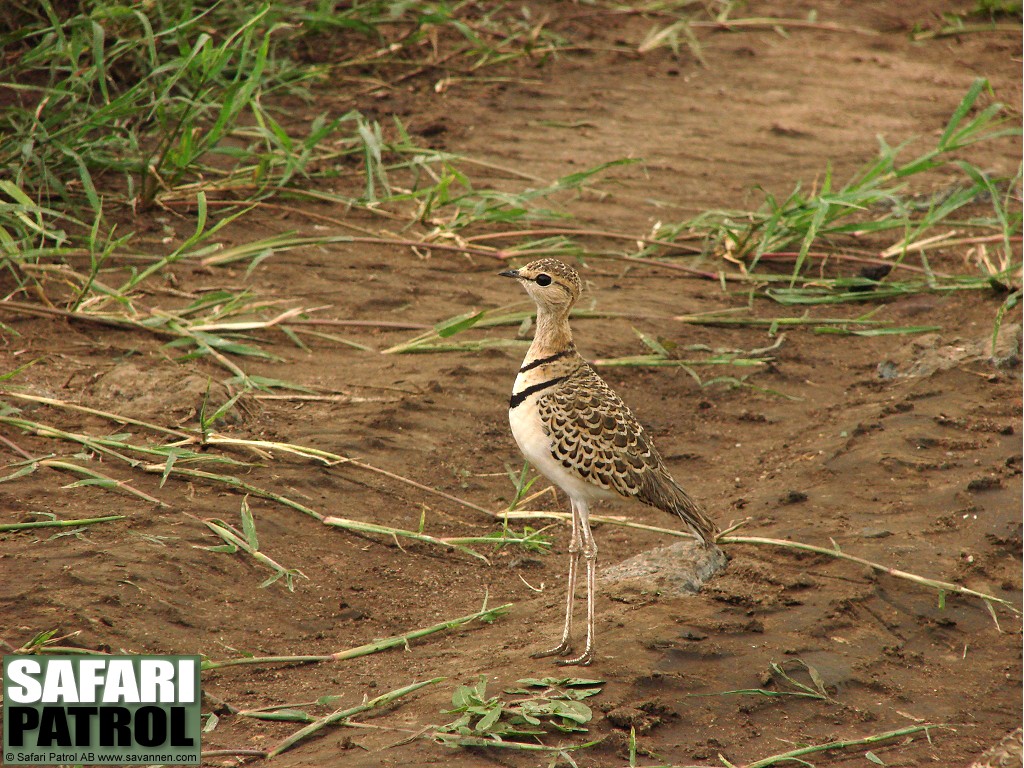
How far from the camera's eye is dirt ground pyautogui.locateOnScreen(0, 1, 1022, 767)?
3764 mm

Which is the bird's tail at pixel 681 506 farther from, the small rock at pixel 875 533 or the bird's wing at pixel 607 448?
the small rock at pixel 875 533

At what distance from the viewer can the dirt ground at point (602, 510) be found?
376 centimetres

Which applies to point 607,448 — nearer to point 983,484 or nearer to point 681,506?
point 681,506

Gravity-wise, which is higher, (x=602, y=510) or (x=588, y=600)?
(x=588, y=600)

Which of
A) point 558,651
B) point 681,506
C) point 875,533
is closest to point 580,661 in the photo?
point 558,651

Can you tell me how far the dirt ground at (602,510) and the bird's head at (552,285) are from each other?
1081 millimetres

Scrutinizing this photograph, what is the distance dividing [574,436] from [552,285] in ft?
1.88

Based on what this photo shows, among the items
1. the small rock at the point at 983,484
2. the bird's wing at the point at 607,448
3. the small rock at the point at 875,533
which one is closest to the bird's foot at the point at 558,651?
the bird's wing at the point at 607,448

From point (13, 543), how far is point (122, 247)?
2.49m

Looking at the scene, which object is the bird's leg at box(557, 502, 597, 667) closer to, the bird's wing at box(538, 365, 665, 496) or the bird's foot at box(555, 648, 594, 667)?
the bird's foot at box(555, 648, 594, 667)

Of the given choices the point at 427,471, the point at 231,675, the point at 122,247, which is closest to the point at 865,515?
the point at 427,471

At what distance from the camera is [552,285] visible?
415 centimetres

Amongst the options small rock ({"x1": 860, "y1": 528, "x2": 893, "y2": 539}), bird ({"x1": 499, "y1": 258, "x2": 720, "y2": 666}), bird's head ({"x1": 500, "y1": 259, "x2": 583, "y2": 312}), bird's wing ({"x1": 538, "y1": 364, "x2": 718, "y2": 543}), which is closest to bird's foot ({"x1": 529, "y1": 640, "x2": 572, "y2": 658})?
bird ({"x1": 499, "y1": 258, "x2": 720, "y2": 666})

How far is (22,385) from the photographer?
5004 mm
